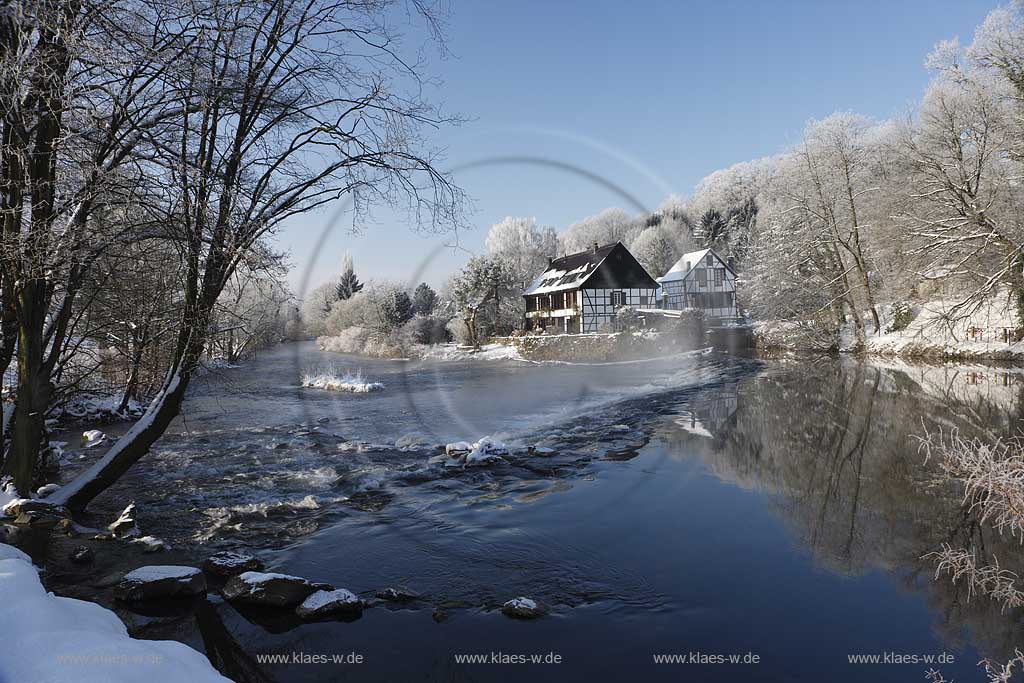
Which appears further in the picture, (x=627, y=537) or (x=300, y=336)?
(x=300, y=336)

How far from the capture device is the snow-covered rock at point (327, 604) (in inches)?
245

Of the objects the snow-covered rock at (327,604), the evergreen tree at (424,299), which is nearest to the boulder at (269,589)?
the snow-covered rock at (327,604)

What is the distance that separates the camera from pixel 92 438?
1581 cm

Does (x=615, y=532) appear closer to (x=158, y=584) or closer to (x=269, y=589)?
(x=269, y=589)

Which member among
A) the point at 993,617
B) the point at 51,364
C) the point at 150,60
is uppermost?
the point at 150,60

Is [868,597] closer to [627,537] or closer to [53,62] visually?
[627,537]

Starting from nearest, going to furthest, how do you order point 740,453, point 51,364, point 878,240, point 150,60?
point 150,60 < point 51,364 < point 740,453 < point 878,240

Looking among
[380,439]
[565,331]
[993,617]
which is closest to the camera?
[993,617]

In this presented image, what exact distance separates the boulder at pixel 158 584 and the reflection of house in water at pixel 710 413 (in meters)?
12.3

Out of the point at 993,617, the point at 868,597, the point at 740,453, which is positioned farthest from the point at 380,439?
the point at 993,617

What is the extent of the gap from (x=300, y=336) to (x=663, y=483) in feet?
29.1

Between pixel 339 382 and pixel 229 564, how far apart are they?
20.0 metres

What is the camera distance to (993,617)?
19.8ft

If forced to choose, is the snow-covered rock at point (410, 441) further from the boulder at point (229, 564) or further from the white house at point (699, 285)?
the white house at point (699, 285)
